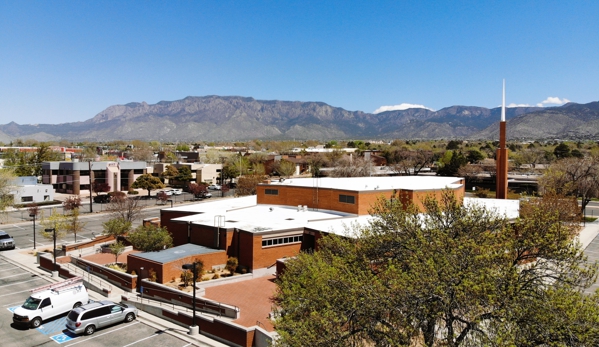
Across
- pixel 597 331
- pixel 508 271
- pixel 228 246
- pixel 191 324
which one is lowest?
pixel 191 324

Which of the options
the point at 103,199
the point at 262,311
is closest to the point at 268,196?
the point at 262,311

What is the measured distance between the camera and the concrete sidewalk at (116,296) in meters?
21.5

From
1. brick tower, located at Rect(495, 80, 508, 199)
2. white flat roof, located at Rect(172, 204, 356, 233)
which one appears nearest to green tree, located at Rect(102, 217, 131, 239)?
white flat roof, located at Rect(172, 204, 356, 233)

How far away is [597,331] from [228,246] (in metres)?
25.4

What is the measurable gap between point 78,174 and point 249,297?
6513cm

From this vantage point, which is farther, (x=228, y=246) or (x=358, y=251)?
(x=228, y=246)

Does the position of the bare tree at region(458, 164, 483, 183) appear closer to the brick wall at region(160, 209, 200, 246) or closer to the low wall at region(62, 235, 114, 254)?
the brick wall at region(160, 209, 200, 246)

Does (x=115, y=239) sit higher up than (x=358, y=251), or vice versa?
(x=358, y=251)

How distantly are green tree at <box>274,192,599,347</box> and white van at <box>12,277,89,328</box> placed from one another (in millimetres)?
15714

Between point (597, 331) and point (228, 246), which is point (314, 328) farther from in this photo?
point (228, 246)

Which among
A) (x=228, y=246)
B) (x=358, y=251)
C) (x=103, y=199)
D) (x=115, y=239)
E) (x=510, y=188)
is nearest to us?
(x=358, y=251)

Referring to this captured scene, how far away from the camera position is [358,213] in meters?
36.9

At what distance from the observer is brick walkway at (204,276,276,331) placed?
22.9 m

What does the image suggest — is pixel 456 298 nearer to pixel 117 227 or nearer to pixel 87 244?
pixel 117 227
